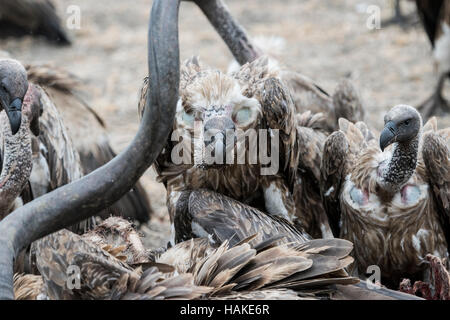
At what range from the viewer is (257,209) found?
3.67 metres

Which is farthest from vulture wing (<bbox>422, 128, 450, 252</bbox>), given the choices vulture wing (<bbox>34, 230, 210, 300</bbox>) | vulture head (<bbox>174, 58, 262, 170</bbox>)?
vulture wing (<bbox>34, 230, 210, 300</bbox>)

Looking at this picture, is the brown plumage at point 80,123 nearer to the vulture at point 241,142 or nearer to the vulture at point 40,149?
the vulture at point 40,149

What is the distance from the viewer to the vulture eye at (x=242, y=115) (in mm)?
3508

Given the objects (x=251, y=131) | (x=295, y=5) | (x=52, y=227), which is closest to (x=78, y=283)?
(x=52, y=227)

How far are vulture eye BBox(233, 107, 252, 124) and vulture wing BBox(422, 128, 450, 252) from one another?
2.87 feet

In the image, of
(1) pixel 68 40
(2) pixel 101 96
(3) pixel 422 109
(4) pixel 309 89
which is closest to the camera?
(4) pixel 309 89

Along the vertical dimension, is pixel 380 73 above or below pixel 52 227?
above

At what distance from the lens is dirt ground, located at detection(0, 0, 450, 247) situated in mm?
7480

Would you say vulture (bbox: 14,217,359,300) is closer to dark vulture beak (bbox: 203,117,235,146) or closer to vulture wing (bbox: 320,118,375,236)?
dark vulture beak (bbox: 203,117,235,146)

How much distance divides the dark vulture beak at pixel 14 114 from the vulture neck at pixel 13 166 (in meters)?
0.27

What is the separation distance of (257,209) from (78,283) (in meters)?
1.23

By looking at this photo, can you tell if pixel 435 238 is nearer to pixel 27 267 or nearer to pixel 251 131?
pixel 251 131

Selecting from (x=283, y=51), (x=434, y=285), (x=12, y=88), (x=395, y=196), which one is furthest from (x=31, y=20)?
(x=434, y=285)

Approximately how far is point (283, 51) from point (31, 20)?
3.85m
